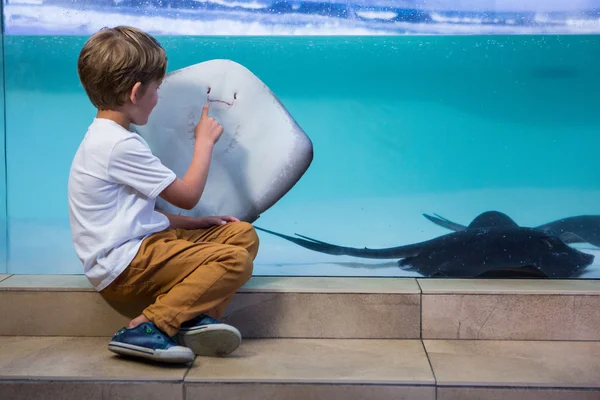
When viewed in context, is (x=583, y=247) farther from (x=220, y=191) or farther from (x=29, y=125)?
(x=29, y=125)

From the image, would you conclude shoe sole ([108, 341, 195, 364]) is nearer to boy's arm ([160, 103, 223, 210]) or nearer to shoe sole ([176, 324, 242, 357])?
shoe sole ([176, 324, 242, 357])

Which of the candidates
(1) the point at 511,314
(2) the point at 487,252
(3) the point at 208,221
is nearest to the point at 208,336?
(3) the point at 208,221

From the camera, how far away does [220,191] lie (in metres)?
2.88

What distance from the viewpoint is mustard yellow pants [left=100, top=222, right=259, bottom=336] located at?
2.27 metres

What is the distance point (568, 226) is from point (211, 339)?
166cm

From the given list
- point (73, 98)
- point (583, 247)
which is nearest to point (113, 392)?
point (73, 98)

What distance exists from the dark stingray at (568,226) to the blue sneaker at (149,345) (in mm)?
1276

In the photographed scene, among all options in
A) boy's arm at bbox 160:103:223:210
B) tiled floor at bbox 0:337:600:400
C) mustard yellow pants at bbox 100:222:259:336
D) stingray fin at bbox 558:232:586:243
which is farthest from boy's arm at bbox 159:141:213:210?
stingray fin at bbox 558:232:586:243

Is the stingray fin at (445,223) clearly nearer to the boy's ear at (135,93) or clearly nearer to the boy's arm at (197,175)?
the boy's arm at (197,175)

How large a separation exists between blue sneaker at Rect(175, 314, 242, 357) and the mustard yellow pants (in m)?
0.04

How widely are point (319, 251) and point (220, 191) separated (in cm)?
49

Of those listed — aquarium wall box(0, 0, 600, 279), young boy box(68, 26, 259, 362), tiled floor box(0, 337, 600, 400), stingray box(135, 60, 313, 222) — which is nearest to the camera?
tiled floor box(0, 337, 600, 400)

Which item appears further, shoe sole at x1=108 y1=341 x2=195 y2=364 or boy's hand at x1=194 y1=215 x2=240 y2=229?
boy's hand at x1=194 y1=215 x2=240 y2=229

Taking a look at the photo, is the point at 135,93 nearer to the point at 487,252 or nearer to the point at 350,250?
the point at 350,250
